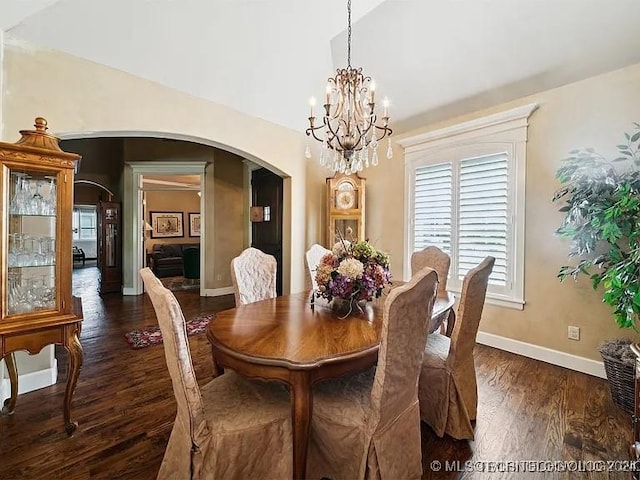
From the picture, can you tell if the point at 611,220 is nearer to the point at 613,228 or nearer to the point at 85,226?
the point at 613,228

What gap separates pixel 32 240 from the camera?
215 centimetres

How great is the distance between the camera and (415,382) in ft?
5.19

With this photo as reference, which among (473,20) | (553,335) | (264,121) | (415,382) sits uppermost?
(473,20)

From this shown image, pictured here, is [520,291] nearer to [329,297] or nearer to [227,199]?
[329,297]

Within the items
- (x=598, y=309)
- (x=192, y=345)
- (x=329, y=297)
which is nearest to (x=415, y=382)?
(x=329, y=297)

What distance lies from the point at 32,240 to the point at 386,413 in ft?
8.18

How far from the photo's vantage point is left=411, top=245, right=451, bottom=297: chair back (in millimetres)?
2965

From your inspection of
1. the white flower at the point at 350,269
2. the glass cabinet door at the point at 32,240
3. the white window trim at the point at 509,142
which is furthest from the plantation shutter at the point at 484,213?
the glass cabinet door at the point at 32,240

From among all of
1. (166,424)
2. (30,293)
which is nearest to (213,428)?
(166,424)

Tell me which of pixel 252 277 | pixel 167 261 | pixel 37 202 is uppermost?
pixel 37 202

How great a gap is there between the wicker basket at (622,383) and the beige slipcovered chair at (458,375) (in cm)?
118

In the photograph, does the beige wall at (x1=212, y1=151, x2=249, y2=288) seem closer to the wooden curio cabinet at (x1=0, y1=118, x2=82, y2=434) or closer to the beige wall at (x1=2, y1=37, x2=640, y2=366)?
the beige wall at (x1=2, y1=37, x2=640, y2=366)

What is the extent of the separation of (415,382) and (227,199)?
5.67 m

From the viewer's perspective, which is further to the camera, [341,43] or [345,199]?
[345,199]
